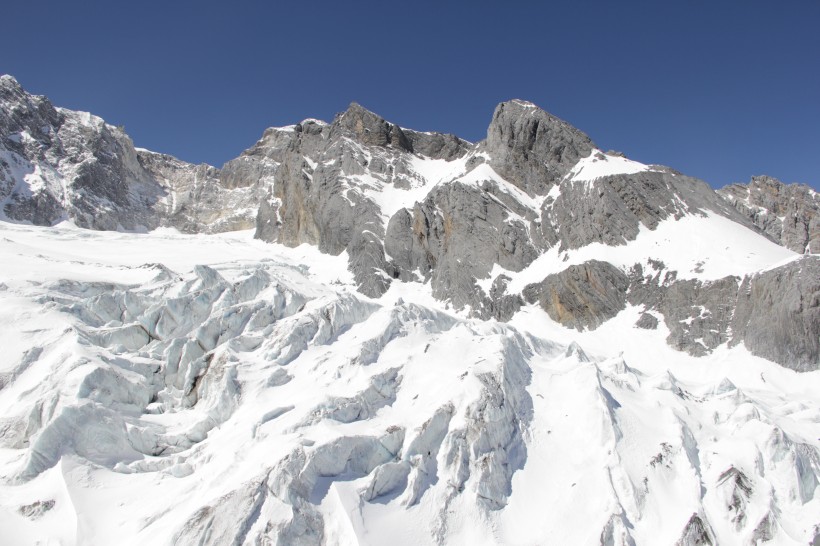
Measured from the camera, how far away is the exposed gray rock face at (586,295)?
57562mm

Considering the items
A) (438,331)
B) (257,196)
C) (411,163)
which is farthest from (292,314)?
(257,196)

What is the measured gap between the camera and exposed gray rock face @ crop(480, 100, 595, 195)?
254ft

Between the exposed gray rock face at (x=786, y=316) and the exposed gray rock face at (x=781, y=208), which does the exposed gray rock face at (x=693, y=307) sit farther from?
the exposed gray rock face at (x=781, y=208)

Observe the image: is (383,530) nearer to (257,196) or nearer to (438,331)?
(438,331)

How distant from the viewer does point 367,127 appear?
11019cm

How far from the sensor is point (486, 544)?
64.8 ft

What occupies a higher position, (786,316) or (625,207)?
(625,207)

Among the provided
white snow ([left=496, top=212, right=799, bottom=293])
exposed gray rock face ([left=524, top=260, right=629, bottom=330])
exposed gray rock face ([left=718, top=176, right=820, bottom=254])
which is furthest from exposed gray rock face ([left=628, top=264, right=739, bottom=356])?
exposed gray rock face ([left=718, top=176, right=820, bottom=254])

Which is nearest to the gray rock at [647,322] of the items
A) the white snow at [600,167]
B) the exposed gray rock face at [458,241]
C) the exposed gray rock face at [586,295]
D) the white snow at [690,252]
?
the exposed gray rock face at [586,295]

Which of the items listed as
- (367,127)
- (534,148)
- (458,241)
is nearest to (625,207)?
(534,148)

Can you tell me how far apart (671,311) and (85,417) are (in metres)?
51.0

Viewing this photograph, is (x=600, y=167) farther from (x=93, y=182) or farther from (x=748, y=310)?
(x=93, y=182)

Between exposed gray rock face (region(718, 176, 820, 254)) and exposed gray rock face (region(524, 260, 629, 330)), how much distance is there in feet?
141

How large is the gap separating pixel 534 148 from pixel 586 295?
30.7 m
